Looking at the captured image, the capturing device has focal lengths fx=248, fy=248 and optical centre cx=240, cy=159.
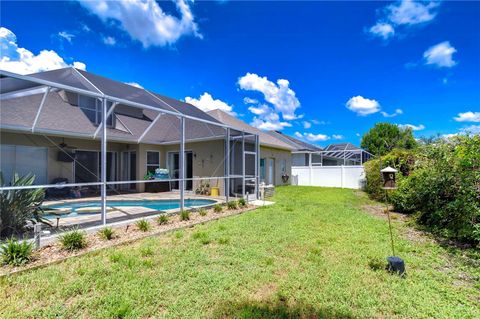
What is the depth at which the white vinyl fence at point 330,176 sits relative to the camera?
17.7 metres

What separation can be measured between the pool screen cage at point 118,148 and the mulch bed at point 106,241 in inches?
45.8

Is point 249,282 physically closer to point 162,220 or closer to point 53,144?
point 162,220

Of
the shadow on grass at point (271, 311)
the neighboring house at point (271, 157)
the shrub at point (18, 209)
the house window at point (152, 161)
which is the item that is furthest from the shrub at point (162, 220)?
the neighboring house at point (271, 157)

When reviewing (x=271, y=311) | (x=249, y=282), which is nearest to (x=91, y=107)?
(x=249, y=282)

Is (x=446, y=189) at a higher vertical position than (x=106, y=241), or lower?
higher

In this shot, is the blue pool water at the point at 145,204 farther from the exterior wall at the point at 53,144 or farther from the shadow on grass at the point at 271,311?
the shadow on grass at the point at 271,311

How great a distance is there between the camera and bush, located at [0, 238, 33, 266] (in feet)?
13.0

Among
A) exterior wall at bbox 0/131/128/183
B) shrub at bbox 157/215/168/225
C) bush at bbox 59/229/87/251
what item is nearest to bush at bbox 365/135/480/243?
shrub at bbox 157/215/168/225

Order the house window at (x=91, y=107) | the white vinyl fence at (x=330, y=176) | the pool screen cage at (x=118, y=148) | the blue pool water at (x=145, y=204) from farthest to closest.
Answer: the white vinyl fence at (x=330, y=176)
the house window at (x=91, y=107)
the pool screen cage at (x=118, y=148)
the blue pool water at (x=145, y=204)

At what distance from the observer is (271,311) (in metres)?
2.93

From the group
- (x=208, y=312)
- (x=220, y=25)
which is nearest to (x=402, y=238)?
(x=208, y=312)

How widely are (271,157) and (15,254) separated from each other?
16.0 m

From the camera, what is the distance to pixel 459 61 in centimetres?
1398

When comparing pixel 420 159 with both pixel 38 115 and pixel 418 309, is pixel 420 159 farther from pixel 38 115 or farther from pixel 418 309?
pixel 38 115
